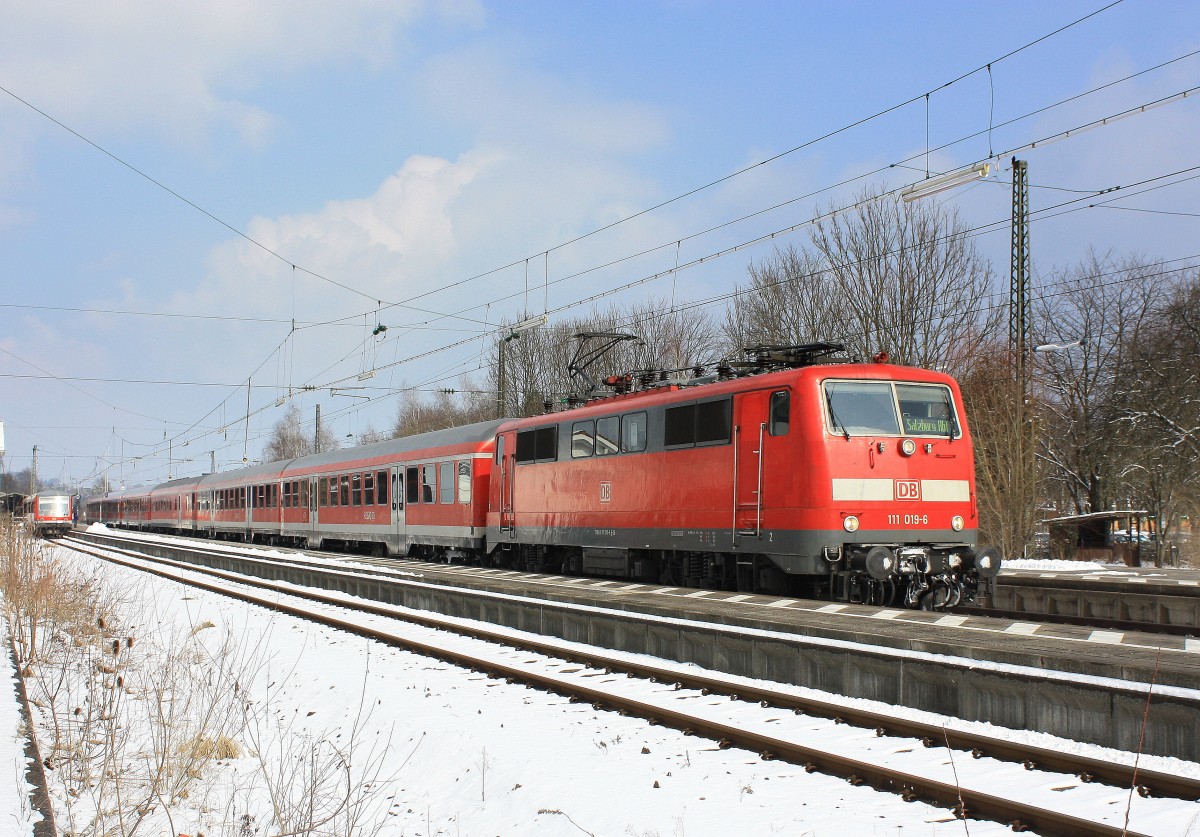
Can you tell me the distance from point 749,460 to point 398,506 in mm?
17205

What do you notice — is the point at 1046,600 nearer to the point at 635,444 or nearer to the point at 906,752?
the point at 635,444

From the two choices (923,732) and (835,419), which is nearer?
(923,732)

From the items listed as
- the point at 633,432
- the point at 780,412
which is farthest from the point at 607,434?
the point at 780,412

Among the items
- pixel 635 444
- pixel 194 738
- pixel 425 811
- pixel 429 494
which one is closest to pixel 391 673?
pixel 194 738

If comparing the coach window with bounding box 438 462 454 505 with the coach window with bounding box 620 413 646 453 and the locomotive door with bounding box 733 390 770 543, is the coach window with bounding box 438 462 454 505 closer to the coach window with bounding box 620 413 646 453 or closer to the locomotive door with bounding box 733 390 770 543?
the coach window with bounding box 620 413 646 453

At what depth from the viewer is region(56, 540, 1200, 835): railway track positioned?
18.7ft

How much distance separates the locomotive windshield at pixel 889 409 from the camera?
14203 mm

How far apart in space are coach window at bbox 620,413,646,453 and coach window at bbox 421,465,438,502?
10.3 m

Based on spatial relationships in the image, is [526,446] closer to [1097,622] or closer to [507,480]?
[507,480]

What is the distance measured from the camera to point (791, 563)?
1421cm

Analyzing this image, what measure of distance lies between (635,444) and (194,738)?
1106cm

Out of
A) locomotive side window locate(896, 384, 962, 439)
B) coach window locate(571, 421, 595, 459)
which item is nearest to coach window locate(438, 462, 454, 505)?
coach window locate(571, 421, 595, 459)

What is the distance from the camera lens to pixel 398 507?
30.4 meters

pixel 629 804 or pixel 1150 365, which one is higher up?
pixel 1150 365
